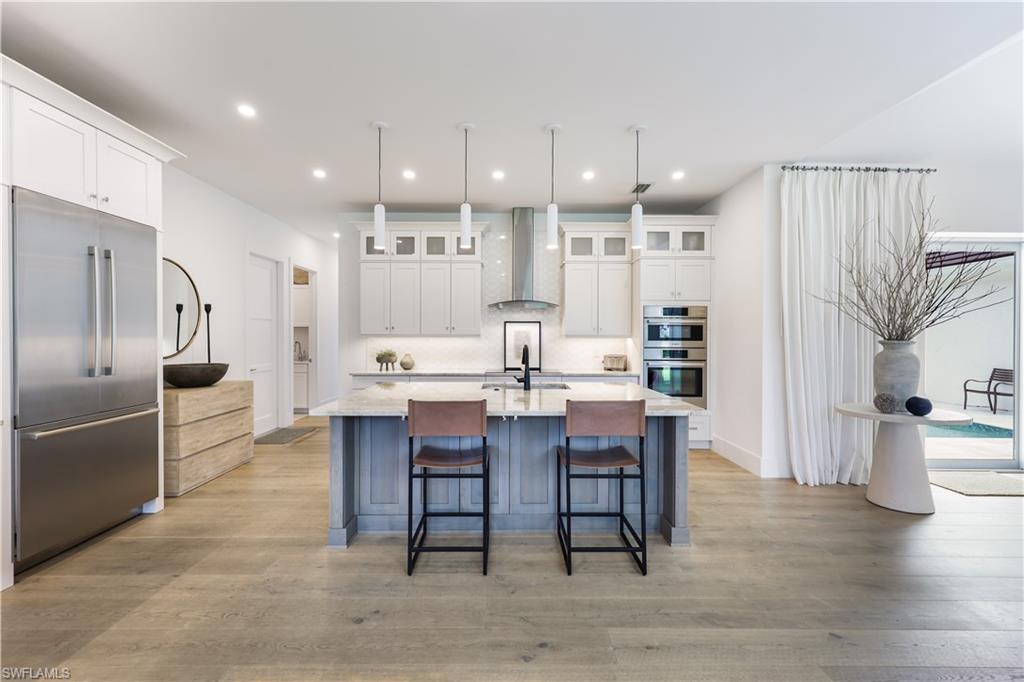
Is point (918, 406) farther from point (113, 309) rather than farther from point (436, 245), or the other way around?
point (113, 309)

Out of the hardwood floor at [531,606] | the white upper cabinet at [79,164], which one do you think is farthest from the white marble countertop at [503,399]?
the white upper cabinet at [79,164]

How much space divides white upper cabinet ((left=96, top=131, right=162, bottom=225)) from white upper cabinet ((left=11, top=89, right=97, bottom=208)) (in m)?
0.06

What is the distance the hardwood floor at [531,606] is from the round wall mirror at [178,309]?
1864 millimetres

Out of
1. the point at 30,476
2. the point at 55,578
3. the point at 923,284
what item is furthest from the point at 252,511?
the point at 923,284

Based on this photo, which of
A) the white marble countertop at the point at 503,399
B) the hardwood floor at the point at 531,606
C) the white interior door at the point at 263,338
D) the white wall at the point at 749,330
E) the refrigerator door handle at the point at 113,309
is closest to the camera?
the hardwood floor at the point at 531,606

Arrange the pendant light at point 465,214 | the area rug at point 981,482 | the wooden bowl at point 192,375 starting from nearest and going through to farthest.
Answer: the pendant light at point 465,214 < the area rug at point 981,482 < the wooden bowl at point 192,375

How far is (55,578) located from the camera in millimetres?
2344

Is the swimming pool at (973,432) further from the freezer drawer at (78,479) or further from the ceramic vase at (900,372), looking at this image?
the freezer drawer at (78,479)

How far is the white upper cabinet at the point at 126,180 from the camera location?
2701mm

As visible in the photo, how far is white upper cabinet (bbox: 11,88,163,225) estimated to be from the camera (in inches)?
88.7

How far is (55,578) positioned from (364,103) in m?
3.30

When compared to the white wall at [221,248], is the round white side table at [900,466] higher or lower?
lower

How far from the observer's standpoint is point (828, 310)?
3.97m

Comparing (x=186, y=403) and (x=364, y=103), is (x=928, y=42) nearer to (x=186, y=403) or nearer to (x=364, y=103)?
(x=364, y=103)
